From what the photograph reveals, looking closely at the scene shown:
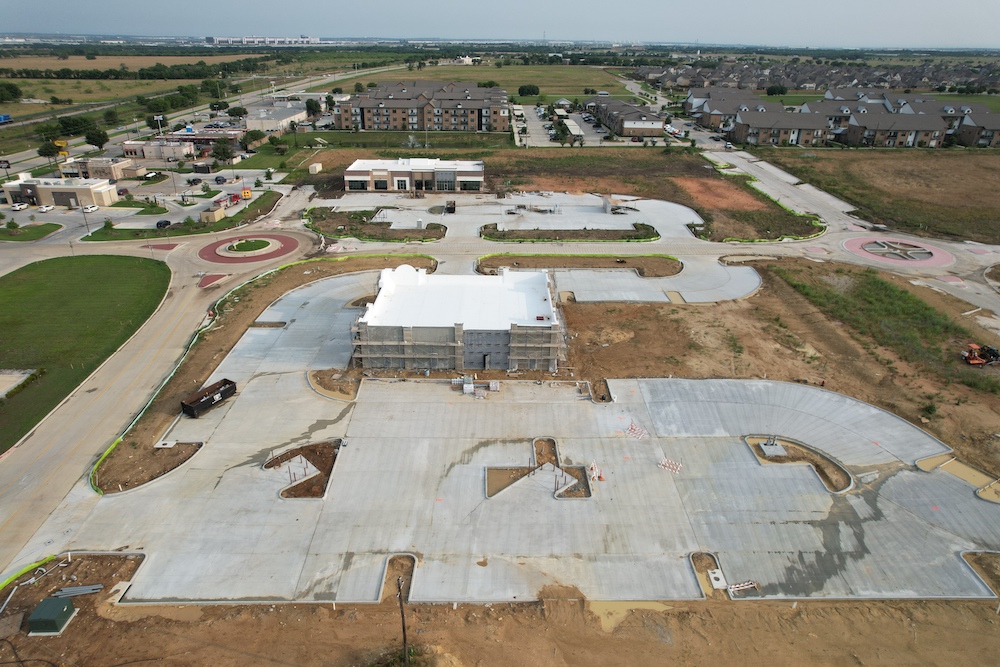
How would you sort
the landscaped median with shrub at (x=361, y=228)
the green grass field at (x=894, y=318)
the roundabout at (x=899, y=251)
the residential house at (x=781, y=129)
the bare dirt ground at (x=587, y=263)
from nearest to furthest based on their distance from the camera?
1. the green grass field at (x=894, y=318)
2. the bare dirt ground at (x=587, y=263)
3. the roundabout at (x=899, y=251)
4. the landscaped median with shrub at (x=361, y=228)
5. the residential house at (x=781, y=129)

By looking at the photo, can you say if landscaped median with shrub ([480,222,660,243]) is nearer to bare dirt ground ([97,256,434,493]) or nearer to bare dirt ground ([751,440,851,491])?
bare dirt ground ([97,256,434,493])

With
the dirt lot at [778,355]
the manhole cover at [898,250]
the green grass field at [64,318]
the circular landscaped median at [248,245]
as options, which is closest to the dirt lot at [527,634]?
the dirt lot at [778,355]

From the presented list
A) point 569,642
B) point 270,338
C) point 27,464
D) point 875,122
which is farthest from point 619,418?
point 875,122

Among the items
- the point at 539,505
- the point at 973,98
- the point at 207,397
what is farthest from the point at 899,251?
the point at 973,98

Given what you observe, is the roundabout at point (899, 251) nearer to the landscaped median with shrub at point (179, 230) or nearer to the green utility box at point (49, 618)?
the green utility box at point (49, 618)

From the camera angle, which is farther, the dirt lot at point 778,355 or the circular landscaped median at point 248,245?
the circular landscaped median at point 248,245

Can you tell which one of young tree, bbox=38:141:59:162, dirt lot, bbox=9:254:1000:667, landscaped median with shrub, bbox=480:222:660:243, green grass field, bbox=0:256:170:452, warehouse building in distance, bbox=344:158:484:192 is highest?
young tree, bbox=38:141:59:162

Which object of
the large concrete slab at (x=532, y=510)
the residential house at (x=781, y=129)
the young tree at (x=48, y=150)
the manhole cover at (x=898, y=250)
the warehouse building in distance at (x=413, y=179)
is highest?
the residential house at (x=781, y=129)

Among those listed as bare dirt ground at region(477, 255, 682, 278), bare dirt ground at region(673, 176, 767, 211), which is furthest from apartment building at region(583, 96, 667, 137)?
bare dirt ground at region(477, 255, 682, 278)
